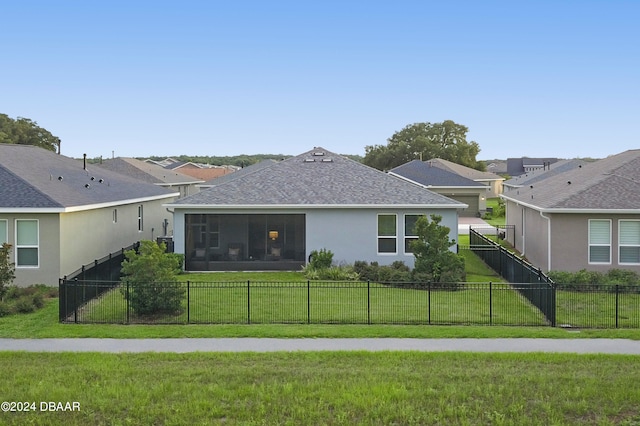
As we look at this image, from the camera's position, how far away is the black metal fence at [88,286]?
1606 centimetres

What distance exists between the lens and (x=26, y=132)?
71.1m

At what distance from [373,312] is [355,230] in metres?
8.88

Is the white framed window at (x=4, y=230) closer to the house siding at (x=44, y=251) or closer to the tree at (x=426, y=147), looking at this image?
the house siding at (x=44, y=251)

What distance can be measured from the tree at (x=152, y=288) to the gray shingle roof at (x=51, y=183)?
5.32 metres

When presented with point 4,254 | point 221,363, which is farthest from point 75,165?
point 221,363

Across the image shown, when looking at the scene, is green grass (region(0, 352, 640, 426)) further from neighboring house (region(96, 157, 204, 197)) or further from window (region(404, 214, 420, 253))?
neighboring house (region(96, 157, 204, 197))

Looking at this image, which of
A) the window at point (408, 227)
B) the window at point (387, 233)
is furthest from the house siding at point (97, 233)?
the window at point (408, 227)

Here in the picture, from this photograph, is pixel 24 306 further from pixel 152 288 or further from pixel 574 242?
pixel 574 242

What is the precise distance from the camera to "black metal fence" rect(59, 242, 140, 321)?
16.1 m

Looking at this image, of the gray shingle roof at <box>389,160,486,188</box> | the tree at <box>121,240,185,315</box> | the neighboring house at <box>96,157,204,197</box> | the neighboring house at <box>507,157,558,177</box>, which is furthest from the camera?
the neighboring house at <box>507,157,558,177</box>

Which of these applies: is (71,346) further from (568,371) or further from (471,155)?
(471,155)

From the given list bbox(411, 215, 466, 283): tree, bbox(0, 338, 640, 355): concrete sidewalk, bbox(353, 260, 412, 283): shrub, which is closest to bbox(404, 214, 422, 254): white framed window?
bbox(353, 260, 412, 283): shrub

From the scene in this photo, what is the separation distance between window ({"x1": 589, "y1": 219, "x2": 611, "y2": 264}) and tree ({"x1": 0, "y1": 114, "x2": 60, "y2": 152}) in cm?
5850

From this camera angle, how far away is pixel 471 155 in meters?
101
